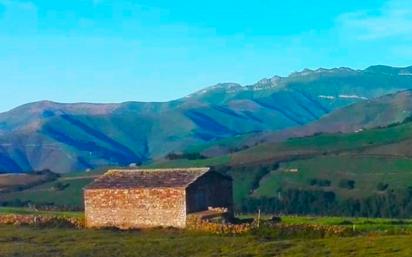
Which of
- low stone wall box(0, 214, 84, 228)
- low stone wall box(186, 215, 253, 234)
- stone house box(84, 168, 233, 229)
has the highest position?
stone house box(84, 168, 233, 229)

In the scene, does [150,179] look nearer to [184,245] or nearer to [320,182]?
[184,245]

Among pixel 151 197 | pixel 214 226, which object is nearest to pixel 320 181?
pixel 151 197

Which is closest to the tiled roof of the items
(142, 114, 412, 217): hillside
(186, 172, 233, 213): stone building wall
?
(186, 172, 233, 213): stone building wall

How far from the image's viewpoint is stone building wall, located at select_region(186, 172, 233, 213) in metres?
62.3

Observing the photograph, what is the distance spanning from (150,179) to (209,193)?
494 cm

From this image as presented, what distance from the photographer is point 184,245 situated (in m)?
48.4

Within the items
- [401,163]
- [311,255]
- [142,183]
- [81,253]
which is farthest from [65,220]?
[401,163]

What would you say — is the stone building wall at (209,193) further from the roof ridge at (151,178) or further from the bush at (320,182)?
the bush at (320,182)

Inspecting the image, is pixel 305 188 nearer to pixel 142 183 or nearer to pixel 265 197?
pixel 265 197

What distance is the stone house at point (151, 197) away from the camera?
202 feet

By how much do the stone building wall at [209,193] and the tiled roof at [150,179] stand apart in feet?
2.15

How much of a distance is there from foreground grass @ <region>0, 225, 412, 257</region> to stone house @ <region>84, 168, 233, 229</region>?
4.03 meters

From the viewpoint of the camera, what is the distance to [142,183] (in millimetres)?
63438

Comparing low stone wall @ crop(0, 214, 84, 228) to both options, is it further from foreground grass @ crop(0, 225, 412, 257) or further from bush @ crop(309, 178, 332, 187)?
bush @ crop(309, 178, 332, 187)
